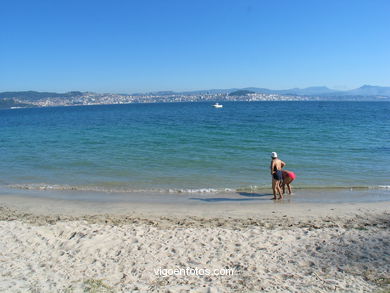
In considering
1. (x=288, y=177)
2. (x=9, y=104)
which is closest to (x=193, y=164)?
(x=288, y=177)

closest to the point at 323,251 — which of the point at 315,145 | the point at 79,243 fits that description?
the point at 79,243

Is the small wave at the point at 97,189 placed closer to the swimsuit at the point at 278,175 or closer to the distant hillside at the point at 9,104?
the swimsuit at the point at 278,175

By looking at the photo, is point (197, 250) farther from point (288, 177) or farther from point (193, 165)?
point (193, 165)

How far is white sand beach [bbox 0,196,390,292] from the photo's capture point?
18.8 ft

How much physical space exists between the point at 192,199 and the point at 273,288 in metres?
6.39

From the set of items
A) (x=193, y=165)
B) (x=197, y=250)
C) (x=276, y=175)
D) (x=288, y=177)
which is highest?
(x=276, y=175)

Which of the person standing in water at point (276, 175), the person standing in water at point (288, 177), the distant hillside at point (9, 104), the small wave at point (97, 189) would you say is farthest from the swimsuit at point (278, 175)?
the distant hillside at point (9, 104)

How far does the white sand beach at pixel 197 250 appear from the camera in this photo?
18.8 ft

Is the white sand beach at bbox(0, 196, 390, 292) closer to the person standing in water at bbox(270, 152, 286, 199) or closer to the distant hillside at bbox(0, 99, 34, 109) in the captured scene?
the person standing in water at bbox(270, 152, 286, 199)

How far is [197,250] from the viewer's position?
23.1ft

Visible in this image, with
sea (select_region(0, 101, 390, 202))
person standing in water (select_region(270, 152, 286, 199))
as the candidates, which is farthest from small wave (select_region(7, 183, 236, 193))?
person standing in water (select_region(270, 152, 286, 199))

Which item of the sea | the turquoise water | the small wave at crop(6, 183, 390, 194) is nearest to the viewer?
the small wave at crop(6, 183, 390, 194)

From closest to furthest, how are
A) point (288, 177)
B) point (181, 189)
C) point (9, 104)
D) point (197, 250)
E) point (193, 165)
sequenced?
1. point (197, 250)
2. point (288, 177)
3. point (181, 189)
4. point (193, 165)
5. point (9, 104)

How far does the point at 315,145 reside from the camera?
22.6 metres
